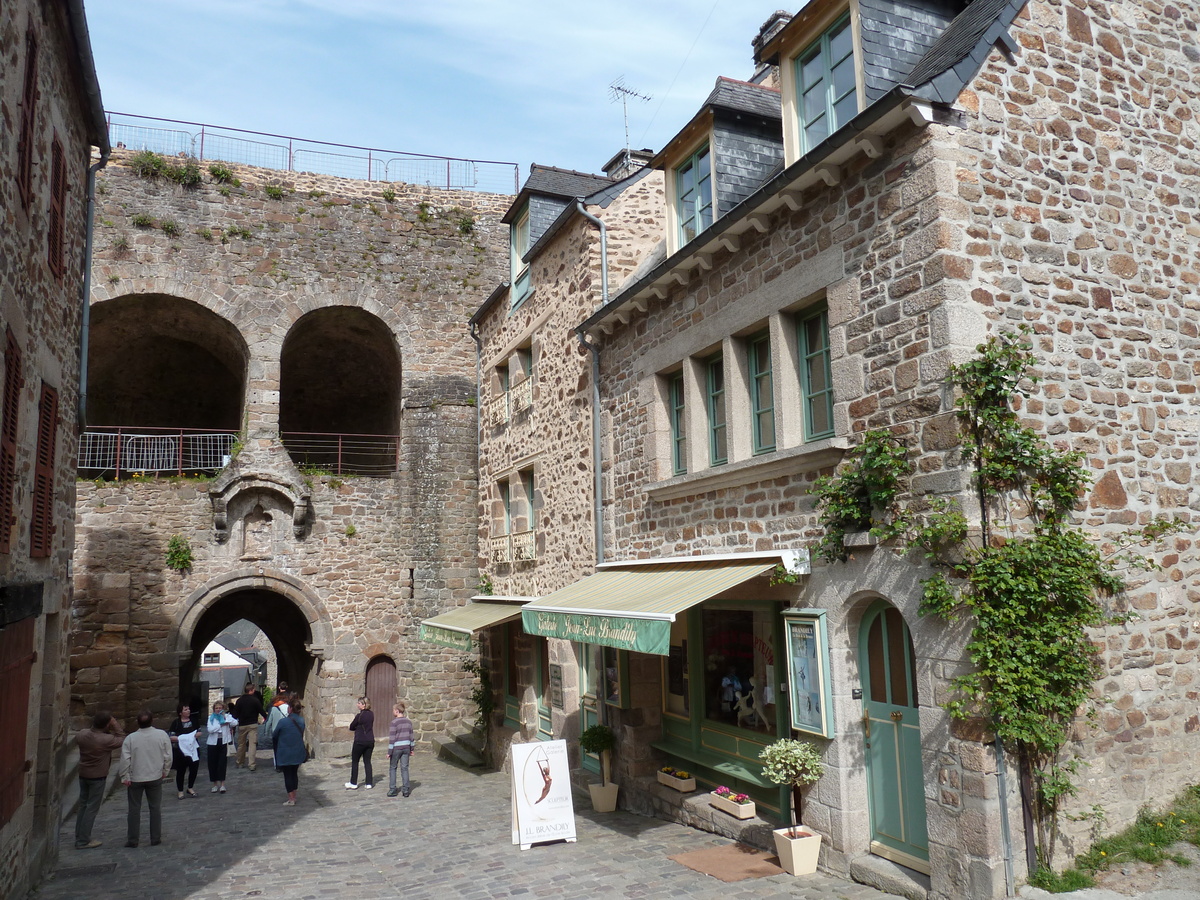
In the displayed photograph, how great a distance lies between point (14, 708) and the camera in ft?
22.1

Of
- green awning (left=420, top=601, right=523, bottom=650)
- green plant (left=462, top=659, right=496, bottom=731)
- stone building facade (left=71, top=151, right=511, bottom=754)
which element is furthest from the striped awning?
stone building facade (left=71, top=151, right=511, bottom=754)

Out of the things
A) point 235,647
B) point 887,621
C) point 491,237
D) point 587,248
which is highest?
point 491,237

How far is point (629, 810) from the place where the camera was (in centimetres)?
991

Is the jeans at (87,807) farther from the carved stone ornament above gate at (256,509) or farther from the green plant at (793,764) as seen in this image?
the green plant at (793,764)

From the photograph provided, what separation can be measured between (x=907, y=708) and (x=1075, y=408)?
2368 mm

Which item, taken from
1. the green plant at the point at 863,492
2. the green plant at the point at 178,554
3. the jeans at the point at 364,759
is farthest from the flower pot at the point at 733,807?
the green plant at the point at 178,554

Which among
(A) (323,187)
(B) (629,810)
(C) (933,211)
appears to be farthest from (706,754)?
(A) (323,187)

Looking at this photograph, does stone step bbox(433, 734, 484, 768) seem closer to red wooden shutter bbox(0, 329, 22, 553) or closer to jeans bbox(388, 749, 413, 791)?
jeans bbox(388, 749, 413, 791)

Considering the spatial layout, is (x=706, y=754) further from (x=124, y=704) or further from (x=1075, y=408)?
(x=124, y=704)

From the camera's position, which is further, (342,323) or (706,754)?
(342,323)

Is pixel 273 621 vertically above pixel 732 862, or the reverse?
pixel 273 621

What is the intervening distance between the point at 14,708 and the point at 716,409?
20.7ft

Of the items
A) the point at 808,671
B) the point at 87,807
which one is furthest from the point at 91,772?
the point at 808,671

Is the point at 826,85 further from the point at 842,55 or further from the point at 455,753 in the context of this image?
the point at 455,753
